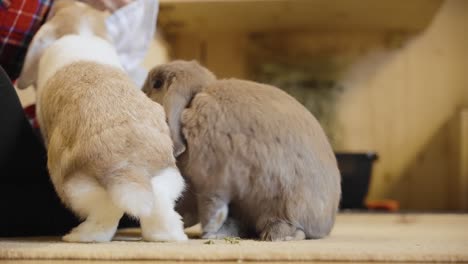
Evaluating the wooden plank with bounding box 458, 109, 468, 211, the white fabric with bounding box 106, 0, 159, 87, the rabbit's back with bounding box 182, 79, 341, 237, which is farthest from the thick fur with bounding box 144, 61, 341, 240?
the wooden plank with bounding box 458, 109, 468, 211

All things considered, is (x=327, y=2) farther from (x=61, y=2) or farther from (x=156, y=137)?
(x=156, y=137)

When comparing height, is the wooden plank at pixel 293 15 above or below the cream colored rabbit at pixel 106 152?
above

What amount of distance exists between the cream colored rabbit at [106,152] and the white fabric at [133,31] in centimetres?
33

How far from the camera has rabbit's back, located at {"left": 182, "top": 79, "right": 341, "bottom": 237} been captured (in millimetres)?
1089

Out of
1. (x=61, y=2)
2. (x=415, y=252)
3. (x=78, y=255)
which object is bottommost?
(x=78, y=255)

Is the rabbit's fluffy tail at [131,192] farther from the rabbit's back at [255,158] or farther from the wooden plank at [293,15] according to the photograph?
the wooden plank at [293,15]

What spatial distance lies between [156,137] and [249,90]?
232mm

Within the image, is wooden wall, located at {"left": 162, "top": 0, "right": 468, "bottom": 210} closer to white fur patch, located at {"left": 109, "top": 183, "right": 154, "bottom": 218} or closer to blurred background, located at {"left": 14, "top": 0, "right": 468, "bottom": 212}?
blurred background, located at {"left": 14, "top": 0, "right": 468, "bottom": 212}

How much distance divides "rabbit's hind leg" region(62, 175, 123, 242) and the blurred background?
183cm

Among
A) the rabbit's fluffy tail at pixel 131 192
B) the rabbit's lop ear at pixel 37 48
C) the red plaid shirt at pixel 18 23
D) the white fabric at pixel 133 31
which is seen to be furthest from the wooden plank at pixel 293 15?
the rabbit's fluffy tail at pixel 131 192

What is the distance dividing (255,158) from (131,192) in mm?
252

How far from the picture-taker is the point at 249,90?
115 cm

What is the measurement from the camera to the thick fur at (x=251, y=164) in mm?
1089

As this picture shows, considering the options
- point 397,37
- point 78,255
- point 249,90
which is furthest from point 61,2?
point 397,37
